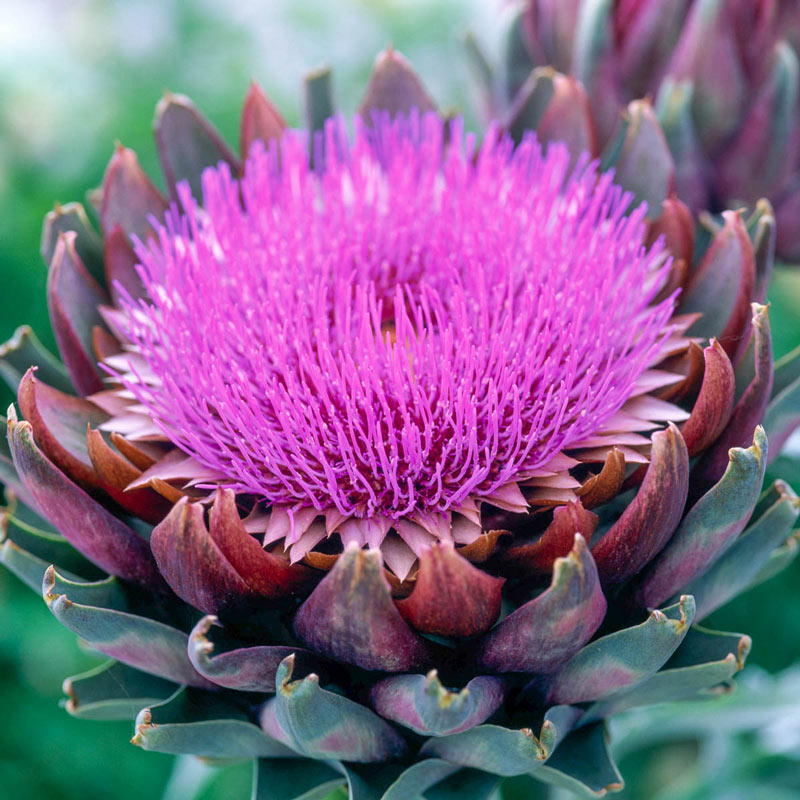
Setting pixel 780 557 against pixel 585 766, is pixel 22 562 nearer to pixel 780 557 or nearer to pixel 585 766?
pixel 585 766

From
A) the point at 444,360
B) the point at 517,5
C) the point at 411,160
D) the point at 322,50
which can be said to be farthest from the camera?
the point at 322,50

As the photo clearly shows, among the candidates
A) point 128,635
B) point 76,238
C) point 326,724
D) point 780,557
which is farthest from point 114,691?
point 780,557

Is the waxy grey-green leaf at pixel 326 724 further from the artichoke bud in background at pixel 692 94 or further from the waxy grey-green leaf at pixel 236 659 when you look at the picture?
the artichoke bud in background at pixel 692 94

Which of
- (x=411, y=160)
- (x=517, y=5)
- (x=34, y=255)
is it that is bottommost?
(x=34, y=255)

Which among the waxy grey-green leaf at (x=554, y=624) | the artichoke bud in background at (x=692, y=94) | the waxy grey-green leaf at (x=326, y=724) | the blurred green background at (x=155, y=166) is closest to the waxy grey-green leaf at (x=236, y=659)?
the waxy grey-green leaf at (x=326, y=724)

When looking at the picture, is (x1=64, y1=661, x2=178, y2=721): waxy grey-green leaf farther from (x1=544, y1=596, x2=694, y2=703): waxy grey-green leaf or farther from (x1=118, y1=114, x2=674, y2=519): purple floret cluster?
(x1=544, y1=596, x2=694, y2=703): waxy grey-green leaf

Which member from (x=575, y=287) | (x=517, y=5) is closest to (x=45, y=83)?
(x=517, y=5)

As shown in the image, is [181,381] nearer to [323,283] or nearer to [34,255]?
[323,283]
